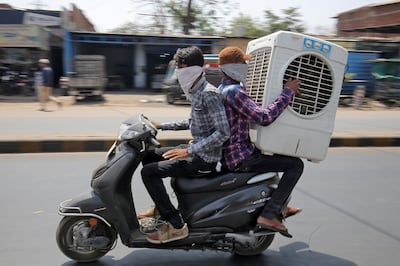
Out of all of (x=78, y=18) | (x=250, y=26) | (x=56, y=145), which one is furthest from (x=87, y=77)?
(x=250, y=26)

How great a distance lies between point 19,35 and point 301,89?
19.1m

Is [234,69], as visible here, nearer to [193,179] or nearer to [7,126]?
[193,179]

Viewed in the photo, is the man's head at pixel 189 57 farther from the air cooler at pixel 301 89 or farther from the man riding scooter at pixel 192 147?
the air cooler at pixel 301 89

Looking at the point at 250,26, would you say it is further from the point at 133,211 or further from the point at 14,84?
the point at 133,211

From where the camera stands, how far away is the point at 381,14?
2323 cm

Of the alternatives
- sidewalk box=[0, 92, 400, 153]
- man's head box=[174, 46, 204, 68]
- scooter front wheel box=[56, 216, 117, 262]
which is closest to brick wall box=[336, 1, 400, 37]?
sidewalk box=[0, 92, 400, 153]

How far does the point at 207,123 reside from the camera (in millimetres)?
2959

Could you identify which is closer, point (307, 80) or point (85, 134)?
point (307, 80)

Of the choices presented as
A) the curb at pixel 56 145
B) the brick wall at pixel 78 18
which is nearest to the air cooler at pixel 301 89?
the curb at pixel 56 145

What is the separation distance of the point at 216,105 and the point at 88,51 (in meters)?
23.3

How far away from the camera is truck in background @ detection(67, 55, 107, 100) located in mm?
17783

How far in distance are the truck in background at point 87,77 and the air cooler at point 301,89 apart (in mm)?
15634

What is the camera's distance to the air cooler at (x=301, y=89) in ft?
9.71

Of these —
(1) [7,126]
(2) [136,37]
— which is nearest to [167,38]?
(2) [136,37]
